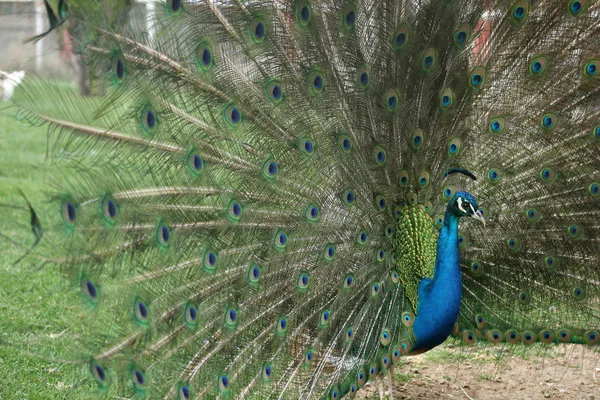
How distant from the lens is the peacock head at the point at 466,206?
3168 mm

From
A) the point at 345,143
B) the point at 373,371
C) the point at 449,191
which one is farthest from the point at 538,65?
the point at 373,371

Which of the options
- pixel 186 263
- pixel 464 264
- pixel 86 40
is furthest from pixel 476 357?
pixel 86 40

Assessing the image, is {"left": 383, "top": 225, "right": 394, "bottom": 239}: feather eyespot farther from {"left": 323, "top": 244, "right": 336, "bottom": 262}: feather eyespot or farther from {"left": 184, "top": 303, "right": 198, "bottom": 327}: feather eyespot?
{"left": 184, "top": 303, "right": 198, "bottom": 327}: feather eyespot

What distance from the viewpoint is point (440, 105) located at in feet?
11.0

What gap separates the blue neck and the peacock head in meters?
0.07

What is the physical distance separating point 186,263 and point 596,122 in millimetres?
2034

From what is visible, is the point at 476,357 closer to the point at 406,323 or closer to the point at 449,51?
the point at 406,323

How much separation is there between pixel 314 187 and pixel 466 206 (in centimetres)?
68

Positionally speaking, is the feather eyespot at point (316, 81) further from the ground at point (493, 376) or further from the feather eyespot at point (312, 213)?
the ground at point (493, 376)

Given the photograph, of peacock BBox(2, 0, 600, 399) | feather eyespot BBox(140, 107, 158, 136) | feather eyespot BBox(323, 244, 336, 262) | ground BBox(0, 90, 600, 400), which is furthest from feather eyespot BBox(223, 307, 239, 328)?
ground BBox(0, 90, 600, 400)

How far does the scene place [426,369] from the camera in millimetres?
4742

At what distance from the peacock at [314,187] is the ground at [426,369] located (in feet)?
2.42

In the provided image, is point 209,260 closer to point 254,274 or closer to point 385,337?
point 254,274

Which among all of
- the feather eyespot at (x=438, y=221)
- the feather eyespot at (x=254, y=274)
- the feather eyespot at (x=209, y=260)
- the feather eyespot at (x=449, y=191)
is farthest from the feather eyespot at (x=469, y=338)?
the feather eyespot at (x=209, y=260)
